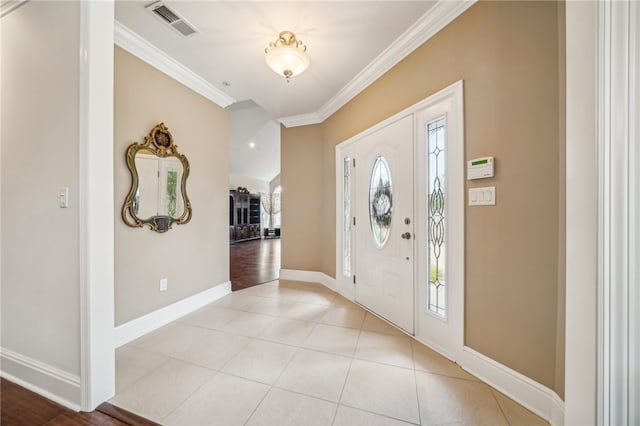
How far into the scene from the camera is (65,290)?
4.73ft

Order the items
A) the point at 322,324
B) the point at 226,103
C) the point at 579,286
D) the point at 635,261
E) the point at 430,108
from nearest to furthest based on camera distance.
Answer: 1. the point at 635,261
2. the point at 579,286
3. the point at 430,108
4. the point at 322,324
5. the point at 226,103

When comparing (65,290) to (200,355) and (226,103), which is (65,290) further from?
(226,103)

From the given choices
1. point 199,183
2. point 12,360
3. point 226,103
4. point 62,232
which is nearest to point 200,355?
point 12,360

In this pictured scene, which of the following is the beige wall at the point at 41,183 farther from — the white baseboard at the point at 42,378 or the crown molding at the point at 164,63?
the crown molding at the point at 164,63

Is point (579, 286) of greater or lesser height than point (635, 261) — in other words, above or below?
below

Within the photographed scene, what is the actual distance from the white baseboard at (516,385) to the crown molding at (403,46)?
2.48 meters

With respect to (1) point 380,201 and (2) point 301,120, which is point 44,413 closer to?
(1) point 380,201

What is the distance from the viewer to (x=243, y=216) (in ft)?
31.8

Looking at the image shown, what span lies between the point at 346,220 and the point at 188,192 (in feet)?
6.71

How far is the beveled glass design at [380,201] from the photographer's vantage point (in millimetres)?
2576

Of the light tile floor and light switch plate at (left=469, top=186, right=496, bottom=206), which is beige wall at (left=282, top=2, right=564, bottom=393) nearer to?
light switch plate at (left=469, top=186, right=496, bottom=206)

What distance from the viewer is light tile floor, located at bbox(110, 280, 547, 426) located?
1.35 meters

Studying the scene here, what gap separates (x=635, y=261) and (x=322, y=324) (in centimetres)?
226

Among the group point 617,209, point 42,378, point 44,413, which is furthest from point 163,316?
point 617,209
